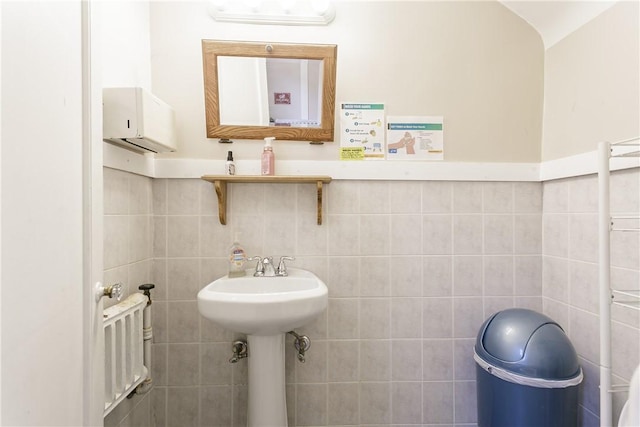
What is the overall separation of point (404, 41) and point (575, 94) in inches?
31.0

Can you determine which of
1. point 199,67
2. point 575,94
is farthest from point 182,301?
point 575,94

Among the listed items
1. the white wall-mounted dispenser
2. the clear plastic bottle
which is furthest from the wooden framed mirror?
the white wall-mounted dispenser

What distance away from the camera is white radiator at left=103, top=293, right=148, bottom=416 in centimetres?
97

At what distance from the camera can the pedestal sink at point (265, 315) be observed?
105 cm

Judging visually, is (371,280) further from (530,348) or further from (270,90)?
(270,90)

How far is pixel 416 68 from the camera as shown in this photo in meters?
1.49

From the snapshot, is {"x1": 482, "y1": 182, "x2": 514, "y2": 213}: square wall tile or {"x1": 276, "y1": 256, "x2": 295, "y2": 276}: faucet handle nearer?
{"x1": 276, "y1": 256, "x2": 295, "y2": 276}: faucet handle

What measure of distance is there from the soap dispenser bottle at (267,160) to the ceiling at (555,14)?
1.32 m

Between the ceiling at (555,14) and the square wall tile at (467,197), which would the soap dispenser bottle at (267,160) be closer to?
the square wall tile at (467,197)

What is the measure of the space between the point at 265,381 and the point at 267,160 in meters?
0.91

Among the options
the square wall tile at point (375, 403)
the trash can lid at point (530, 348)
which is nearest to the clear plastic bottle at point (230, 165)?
the square wall tile at point (375, 403)

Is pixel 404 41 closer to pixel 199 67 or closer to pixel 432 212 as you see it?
pixel 432 212

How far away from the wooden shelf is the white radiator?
48 centimetres

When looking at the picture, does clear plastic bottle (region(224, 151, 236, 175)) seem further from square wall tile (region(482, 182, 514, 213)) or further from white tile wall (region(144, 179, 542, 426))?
square wall tile (region(482, 182, 514, 213))
